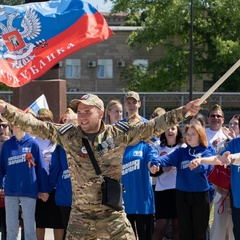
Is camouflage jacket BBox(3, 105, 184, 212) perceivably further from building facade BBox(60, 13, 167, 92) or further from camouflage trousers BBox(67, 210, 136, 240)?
building facade BBox(60, 13, 167, 92)

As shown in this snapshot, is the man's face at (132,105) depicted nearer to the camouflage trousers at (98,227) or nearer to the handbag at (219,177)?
the handbag at (219,177)

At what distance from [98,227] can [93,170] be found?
527 millimetres

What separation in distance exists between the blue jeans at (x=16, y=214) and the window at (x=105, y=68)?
49.3 meters

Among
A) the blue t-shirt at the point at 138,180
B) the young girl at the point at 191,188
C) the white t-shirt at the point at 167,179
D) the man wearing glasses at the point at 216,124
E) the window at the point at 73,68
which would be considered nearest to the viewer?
the blue t-shirt at the point at 138,180

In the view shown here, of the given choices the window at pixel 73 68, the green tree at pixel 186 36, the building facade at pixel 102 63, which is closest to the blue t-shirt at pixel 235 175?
the green tree at pixel 186 36

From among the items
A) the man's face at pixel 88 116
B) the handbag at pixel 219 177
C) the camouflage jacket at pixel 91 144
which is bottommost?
the handbag at pixel 219 177

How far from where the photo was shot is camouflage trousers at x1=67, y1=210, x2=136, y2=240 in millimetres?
7293

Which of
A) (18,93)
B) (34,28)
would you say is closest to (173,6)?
(18,93)

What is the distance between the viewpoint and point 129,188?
9.59 m

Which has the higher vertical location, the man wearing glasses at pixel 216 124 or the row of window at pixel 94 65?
the row of window at pixel 94 65

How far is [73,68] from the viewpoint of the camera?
6028 cm

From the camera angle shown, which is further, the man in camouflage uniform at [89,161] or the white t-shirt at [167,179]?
the white t-shirt at [167,179]

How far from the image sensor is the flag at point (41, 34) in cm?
1125

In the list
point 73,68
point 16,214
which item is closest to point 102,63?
point 73,68
